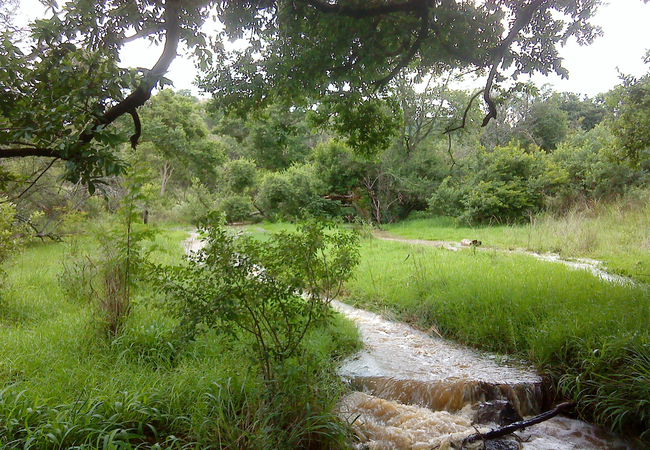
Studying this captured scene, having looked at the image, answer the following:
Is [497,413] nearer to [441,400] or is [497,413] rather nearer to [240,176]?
[441,400]

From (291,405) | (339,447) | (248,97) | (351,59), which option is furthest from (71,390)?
(351,59)

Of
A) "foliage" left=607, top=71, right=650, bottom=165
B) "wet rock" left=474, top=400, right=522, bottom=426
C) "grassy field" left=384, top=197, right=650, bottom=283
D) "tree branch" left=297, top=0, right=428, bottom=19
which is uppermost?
"tree branch" left=297, top=0, right=428, bottom=19

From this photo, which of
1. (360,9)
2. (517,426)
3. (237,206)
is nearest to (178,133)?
(237,206)

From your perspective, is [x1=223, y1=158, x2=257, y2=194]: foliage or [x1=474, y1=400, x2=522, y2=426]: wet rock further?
[x1=223, y1=158, x2=257, y2=194]: foliage

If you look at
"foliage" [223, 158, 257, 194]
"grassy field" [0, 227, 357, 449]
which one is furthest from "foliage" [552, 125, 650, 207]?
"foliage" [223, 158, 257, 194]

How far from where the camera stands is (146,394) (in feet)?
10.2

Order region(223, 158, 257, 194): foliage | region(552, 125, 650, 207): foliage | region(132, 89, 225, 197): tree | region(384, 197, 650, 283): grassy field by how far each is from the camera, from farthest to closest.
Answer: region(223, 158, 257, 194): foliage < region(132, 89, 225, 197): tree < region(552, 125, 650, 207): foliage < region(384, 197, 650, 283): grassy field

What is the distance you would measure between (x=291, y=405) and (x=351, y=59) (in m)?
5.12

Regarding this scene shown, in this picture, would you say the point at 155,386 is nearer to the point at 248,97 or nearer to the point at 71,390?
the point at 71,390

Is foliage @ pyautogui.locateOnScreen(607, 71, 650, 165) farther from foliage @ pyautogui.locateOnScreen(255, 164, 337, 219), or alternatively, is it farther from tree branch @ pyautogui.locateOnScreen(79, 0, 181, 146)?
foliage @ pyautogui.locateOnScreen(255, 164, 337, 219)

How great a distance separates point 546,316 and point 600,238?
6421 millimetres

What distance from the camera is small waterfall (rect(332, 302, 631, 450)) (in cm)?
342

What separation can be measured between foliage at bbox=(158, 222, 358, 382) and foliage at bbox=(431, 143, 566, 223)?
47.6ft

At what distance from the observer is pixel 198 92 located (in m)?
6.80
